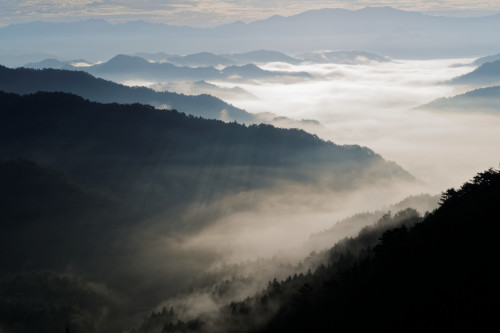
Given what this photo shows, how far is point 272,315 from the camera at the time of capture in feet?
414

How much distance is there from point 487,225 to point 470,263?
9053mm

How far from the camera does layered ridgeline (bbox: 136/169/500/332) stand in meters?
54.4

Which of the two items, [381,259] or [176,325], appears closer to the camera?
[381,259]

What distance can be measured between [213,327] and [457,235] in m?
106

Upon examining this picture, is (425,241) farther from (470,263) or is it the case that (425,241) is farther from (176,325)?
(176,325)

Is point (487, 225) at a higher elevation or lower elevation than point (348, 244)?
higher

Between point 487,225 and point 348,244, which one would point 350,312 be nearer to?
point 487,225

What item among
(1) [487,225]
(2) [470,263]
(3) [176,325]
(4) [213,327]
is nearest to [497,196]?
(1) [487,225]

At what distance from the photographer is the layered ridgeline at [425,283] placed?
54.4m

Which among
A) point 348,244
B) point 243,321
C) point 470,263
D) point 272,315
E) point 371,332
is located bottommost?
point 243,321

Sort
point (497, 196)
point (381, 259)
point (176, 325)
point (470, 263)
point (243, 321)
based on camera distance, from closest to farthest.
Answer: point (470, 263) → point (497, 196) → point (381, 259) → point (243, 321) → point (176, 325)

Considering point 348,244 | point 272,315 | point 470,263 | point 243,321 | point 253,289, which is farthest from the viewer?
point 253,289

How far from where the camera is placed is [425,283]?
218 feet

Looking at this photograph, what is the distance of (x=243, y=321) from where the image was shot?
464 feet
